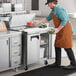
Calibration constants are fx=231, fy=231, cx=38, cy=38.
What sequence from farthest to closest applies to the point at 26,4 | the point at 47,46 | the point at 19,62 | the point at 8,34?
the point at 26,4 < the point at 47,46 < the point at 19,62 < the point at 8,34

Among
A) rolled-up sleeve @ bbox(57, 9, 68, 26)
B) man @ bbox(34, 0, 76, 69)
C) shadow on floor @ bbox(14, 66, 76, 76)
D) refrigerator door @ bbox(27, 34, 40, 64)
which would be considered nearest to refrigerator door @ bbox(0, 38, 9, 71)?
shadow on floor @ bbox(14, 66, 76, 76)

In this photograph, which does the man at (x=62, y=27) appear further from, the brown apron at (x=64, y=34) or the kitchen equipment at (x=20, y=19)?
the kitchen equipment at (x=20, y=19)

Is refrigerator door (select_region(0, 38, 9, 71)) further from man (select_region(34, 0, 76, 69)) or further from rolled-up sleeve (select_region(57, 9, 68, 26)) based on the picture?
rolled-up sleeve (select_region(57, 9, 68, 26))

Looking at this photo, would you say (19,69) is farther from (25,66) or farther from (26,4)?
(26,4)

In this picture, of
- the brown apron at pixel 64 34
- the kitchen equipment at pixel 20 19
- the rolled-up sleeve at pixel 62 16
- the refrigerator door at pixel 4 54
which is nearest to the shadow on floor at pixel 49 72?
the refrigerator door at pixel 4 54

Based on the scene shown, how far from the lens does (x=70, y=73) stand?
161 inches

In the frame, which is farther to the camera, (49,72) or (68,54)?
(68,54)

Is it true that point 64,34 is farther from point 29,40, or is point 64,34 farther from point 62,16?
point 29,40

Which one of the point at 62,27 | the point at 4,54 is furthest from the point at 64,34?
the point at 4,54

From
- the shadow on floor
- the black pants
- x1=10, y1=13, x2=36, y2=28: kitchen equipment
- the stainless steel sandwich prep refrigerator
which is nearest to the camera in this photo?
the shadow on floor

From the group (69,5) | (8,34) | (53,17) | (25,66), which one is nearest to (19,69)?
(25,66)

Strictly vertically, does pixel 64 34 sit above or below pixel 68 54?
above

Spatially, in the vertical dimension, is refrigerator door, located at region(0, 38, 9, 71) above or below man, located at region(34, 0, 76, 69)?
below

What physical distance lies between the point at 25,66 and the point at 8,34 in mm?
713
